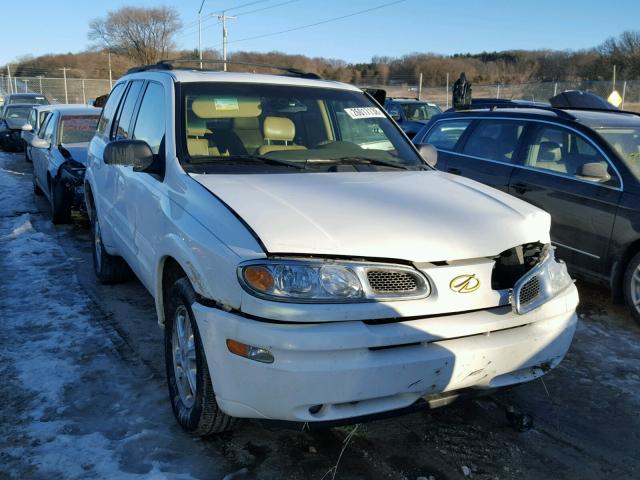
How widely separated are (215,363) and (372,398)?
0.68 metres

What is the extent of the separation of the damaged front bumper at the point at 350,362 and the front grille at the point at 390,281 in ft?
0.45

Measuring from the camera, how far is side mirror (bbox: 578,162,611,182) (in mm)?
5094

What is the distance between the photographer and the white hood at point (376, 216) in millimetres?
2514

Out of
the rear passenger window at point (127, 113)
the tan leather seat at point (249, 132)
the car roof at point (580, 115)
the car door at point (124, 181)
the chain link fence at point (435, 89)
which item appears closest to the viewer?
the tan leather seat at point (249, 132)

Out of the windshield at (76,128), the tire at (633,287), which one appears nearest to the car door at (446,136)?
the tire at (633,287)

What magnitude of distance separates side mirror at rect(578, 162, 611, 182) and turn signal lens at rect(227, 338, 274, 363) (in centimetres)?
387

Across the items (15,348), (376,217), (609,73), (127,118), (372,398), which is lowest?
(15,348)

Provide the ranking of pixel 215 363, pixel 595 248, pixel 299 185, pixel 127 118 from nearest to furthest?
1. pixel 215 363
2. pixel 299 185
3. pixel 127 118
4. pixel 595 248

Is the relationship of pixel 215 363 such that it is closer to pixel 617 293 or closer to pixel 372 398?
pixel 372 398

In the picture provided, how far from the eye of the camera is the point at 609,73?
57812mm

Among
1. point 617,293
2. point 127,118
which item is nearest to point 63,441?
point 127,118

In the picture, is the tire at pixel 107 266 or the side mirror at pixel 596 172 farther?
the tire at pixel 107 266

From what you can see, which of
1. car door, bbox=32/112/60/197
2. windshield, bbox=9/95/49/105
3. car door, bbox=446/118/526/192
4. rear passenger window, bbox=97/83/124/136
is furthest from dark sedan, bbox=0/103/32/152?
car door, bbox=446/118/526/192

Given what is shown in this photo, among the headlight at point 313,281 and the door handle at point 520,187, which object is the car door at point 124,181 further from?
the door handle at point 520,187
